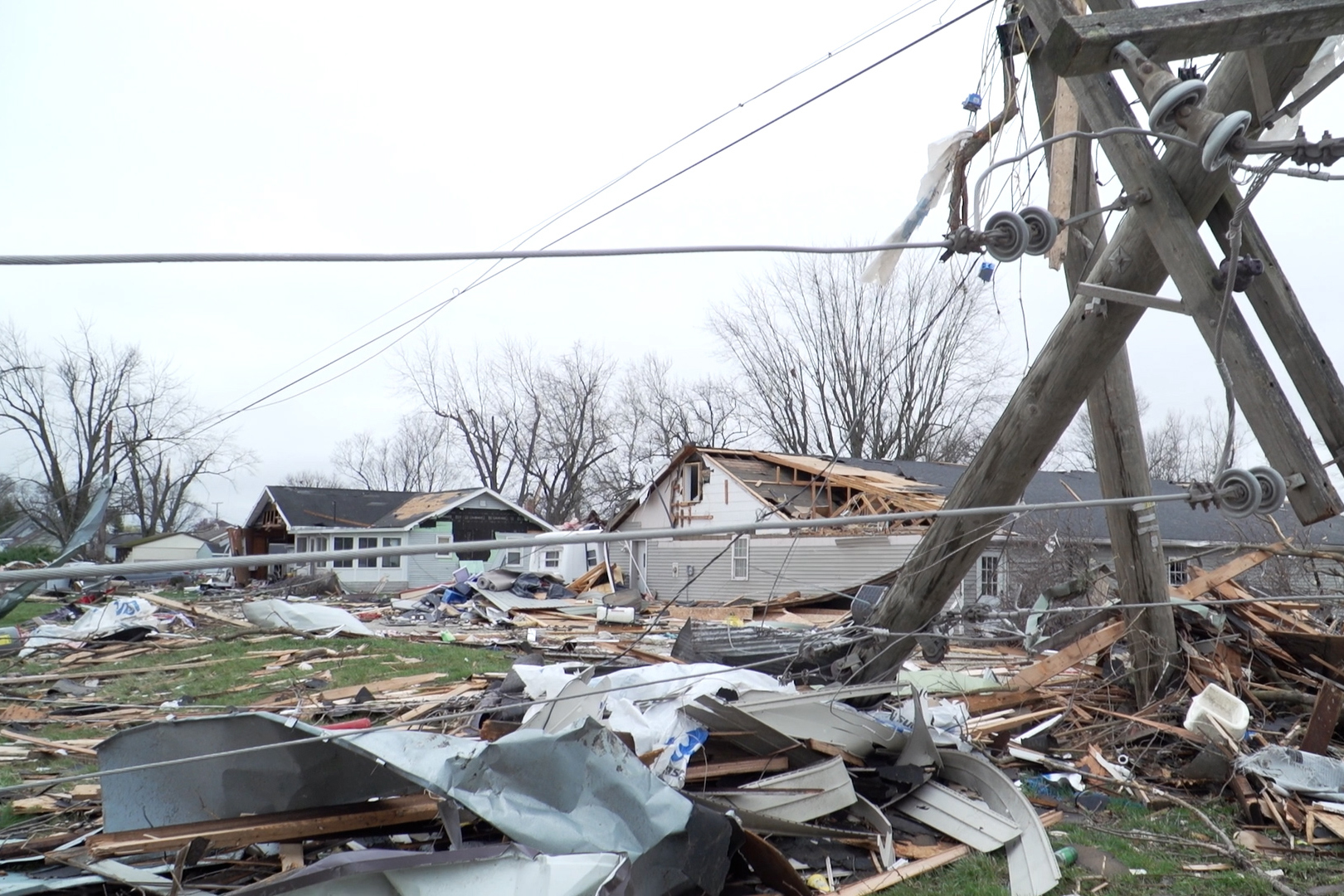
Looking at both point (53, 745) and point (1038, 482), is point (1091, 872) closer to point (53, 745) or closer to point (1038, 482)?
point (53, 745)

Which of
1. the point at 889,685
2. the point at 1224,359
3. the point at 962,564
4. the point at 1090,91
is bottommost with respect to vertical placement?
the point at 889,685

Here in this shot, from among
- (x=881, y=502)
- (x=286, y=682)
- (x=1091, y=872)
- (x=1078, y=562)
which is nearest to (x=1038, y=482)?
(x=881, y=502)

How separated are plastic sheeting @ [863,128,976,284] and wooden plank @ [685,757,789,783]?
283 cm

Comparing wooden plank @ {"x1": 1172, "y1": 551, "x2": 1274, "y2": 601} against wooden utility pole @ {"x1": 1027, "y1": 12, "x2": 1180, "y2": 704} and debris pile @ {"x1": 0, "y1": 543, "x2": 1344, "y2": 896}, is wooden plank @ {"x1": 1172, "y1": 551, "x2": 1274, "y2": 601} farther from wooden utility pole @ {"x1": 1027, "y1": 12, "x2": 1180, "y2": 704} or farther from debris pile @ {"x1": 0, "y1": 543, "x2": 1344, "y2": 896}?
wooden utility pole @ {"x1": 1027, "y1": 12, "x2": 1180, "y2": 704}

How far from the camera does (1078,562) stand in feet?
56.0

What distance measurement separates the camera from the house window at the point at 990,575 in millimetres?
20750

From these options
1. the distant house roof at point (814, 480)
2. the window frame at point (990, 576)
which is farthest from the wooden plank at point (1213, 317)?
the distant house roof at point (814, 480)

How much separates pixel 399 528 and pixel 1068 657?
32.7 metres

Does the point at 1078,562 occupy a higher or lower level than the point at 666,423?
lower

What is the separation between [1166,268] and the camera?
3500mm

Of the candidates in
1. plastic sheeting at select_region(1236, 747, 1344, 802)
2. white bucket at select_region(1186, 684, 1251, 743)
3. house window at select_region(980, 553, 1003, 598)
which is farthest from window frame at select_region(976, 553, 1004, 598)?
plastic sheeting at select_region(1236, 747, 1344, 802)

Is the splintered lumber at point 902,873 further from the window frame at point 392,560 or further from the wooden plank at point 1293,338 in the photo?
the window frame at point 392,560

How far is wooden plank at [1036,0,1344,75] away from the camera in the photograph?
Result: 112 inches

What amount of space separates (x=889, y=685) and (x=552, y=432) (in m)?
47.7
